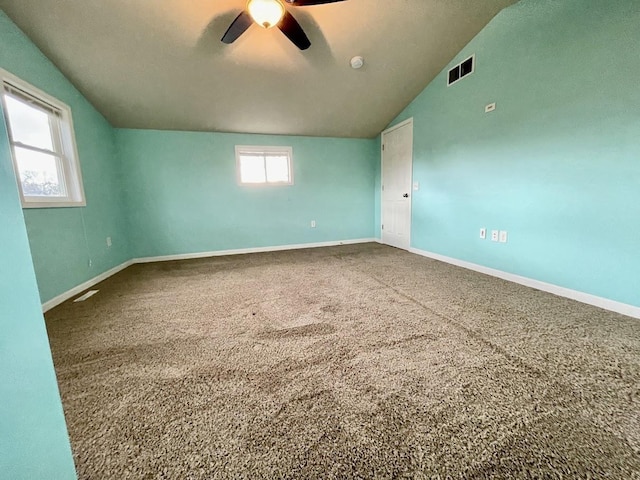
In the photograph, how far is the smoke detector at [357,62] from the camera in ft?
9.72

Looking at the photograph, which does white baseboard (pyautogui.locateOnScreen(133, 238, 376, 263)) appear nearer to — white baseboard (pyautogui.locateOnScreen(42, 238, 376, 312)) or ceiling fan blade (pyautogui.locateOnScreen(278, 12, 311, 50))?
white baseboard (pyautogui.locateOnScreen(42, 238, 376, 312))

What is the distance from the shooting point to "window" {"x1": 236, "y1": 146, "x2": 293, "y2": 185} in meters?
4.25

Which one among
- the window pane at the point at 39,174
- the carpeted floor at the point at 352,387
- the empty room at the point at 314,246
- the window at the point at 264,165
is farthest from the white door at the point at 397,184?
the window pane at the point at 39,174

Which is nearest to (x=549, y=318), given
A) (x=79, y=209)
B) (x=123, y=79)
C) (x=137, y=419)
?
(x=137, y=419)

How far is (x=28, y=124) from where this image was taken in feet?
7.55

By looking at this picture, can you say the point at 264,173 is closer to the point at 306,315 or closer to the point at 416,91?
the point at 416,91

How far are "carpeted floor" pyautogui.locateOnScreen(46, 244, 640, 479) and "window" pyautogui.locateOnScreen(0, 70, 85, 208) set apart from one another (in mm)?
1122

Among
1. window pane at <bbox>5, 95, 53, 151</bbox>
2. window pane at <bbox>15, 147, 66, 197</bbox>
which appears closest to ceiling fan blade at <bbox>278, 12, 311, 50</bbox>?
window pane at <bbox>5, 95, 53, 151</bbox>

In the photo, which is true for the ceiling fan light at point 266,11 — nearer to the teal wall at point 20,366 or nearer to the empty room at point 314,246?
the empty room at point 314,246

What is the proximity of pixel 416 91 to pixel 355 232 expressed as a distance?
8.50 feet

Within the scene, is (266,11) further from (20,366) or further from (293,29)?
(20,366)

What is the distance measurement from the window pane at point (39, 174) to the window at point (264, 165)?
7.18ft

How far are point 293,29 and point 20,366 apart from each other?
2766 mm

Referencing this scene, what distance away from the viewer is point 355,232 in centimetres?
506
